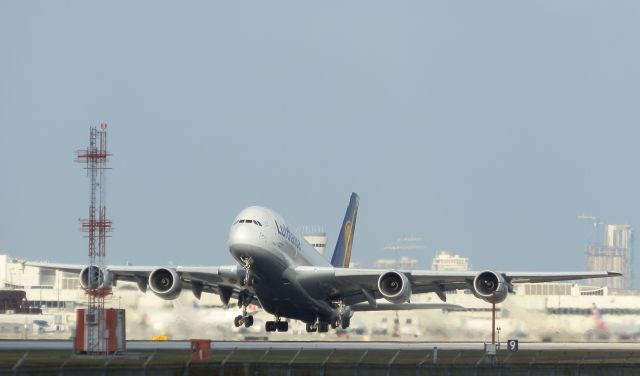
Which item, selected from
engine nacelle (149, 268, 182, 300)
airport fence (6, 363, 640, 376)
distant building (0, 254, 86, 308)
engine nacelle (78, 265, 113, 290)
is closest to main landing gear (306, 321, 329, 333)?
engine nacelle (149, 268, 182, 300)

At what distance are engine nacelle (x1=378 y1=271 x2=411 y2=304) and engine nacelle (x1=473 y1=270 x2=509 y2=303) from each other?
3187 mm

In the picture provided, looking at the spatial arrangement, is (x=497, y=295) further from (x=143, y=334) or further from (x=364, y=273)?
(x=143, y=334)

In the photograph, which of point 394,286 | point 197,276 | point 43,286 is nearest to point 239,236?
point 197,276

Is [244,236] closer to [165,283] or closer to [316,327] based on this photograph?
[165,283]

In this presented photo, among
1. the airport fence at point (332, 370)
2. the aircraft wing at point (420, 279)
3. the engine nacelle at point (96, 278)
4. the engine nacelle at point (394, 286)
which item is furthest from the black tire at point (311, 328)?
the airport fence at point (332, 370)

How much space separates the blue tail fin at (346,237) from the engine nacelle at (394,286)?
42.5 feet

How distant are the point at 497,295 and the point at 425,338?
12.1 metres

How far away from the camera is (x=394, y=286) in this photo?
60469mm

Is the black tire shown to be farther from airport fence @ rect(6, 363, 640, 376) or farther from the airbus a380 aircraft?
airport fence @ rect(6, 363, 640, 376)

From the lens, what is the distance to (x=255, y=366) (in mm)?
31328

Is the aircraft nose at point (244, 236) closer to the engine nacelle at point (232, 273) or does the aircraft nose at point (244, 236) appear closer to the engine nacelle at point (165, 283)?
the engine nacelle at point (232, 273)

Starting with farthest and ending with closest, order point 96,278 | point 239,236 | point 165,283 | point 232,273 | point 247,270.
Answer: point 165,283, point 232,273, point 247,270, point 239,236, point 96,278

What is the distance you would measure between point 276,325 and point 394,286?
7994 mm

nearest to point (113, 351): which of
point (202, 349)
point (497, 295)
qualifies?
point (202, 349)
